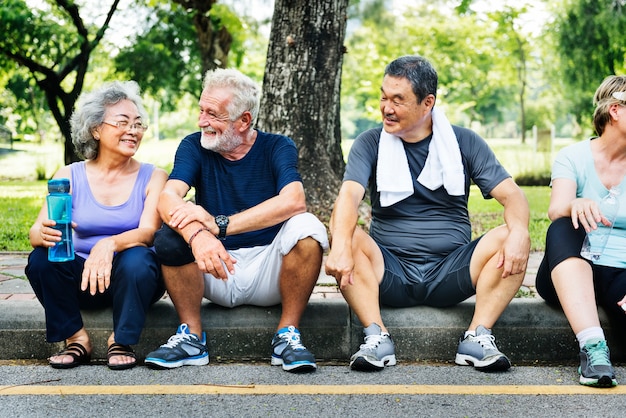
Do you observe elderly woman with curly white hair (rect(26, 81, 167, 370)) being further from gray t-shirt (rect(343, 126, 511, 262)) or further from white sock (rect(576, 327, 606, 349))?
white sock (rect(576, 327, 606, 349))

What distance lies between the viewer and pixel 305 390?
3.50 meters

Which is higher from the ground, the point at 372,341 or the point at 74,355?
the point at 372,341

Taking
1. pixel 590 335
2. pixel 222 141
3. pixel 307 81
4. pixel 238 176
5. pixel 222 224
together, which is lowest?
pixel 590 335

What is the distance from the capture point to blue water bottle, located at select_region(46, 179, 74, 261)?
3.79m

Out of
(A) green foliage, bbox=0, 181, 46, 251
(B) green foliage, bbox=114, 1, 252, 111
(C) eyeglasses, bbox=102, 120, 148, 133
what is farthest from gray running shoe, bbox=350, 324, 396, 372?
(B) green foliage, bbox=114, 1, 252, 111

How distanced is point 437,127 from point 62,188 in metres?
2.01

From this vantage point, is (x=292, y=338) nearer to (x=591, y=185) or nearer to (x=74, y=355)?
(x=74, y=355)

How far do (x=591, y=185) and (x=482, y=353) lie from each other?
3.48 feet

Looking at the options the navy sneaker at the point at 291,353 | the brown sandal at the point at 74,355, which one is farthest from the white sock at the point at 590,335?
the brown sandal at the point at 74,355

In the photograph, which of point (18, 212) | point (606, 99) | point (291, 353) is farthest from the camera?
point (18, 212)

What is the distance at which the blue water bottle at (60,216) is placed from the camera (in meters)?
3.79

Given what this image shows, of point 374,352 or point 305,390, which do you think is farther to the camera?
point 374,352

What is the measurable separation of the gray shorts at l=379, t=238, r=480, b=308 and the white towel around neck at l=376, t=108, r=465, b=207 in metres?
0.32

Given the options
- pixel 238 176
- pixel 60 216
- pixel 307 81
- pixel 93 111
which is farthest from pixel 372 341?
pixel 307 81
